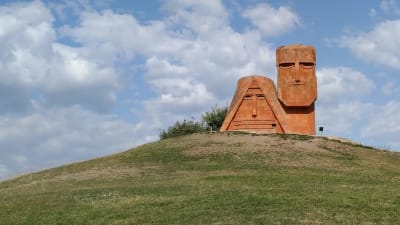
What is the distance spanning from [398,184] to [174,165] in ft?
35.2

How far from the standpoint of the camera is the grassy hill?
15.1 metres

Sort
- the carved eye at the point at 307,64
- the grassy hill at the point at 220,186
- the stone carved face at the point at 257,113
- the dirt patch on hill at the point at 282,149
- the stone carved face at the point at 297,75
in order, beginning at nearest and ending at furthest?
the grassy hill at the point at 220,186, the dirt patch on hill at the point at 282,149, the stone carved face at the point at 297,75, the carved eye at the point at 307,64, the stone carved face at the point at 257,113

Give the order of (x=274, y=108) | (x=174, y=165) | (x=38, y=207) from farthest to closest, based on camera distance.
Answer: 1. (x=274, y=108)
2. (x=174, y=165)
3. (x=38, y=207)

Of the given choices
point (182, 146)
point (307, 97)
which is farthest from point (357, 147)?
point (182, 146)

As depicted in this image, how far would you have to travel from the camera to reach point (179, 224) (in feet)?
46.3

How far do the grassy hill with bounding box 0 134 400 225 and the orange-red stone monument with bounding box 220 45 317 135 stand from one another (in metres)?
2.40

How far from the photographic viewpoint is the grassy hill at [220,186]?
15.1 meters

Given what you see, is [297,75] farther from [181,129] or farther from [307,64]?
[181,129]

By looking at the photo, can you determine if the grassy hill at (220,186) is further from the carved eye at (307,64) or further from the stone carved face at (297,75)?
the carved eye at (307,64)

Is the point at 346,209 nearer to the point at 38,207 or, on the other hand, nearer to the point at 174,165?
the point at 38,207

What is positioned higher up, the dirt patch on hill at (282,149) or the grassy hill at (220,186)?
the dirt patch on hill at (282,149)

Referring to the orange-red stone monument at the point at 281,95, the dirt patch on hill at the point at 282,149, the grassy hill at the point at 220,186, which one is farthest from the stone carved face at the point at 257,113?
the grassy hill at the point at 220,186

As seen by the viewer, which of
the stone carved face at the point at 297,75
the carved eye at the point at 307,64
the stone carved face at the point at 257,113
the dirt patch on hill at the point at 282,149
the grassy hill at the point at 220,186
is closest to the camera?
the grassy hill at the point at 220,186

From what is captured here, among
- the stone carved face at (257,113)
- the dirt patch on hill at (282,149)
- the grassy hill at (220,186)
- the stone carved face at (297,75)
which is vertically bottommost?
the grassy hill at (220,186)
